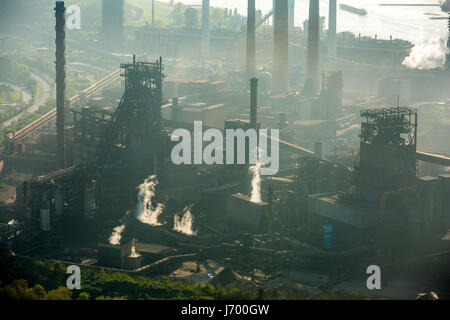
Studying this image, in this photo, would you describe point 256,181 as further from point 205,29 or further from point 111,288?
point 205,29

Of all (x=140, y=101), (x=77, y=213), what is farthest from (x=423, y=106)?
(x=77, y=213)

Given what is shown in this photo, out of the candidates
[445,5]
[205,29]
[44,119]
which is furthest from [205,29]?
[445,5]

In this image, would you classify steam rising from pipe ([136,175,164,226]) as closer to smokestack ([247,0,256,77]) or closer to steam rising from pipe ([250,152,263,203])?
steam rising from pipe ([250,152,263,203])

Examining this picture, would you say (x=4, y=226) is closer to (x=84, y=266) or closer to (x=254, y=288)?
(x=84, y=266)

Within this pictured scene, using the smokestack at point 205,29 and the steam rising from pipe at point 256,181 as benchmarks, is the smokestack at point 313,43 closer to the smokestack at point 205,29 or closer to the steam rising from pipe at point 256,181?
the smokestack at point 205,29

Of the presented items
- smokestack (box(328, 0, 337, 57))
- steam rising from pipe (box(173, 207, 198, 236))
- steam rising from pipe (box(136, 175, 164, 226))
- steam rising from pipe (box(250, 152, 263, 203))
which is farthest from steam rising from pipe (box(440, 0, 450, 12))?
smokestack (box(328, 0, 337, 57))
